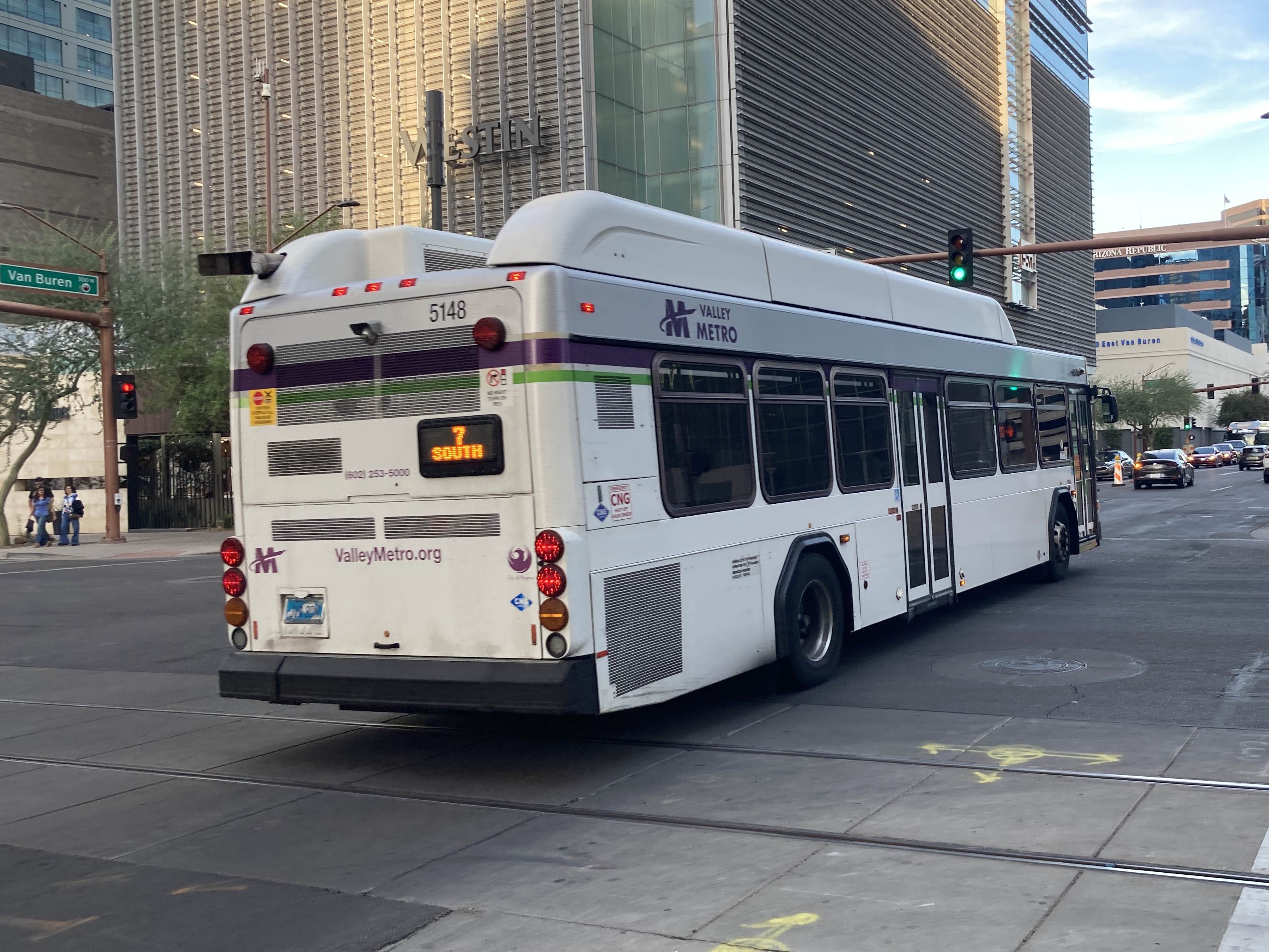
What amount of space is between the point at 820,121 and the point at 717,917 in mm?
38072

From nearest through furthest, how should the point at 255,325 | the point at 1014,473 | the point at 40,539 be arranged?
the point at 255,325 < the point at 1014,473 < the point at 40,539

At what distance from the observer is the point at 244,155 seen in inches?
1683

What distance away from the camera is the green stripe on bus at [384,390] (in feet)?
23.6

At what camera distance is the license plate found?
25.3ft

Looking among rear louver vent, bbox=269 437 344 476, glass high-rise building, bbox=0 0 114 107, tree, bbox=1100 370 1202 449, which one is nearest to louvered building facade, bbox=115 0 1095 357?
rear louver vent, bbox=269 437 344 476

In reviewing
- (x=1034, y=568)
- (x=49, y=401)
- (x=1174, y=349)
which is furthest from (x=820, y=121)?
(x=1174, y=349)

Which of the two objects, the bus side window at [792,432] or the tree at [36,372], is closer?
the bus side window at [792,432]

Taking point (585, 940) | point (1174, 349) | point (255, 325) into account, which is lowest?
point (585, 940)

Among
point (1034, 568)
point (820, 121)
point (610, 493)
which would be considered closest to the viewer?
point (610, 493)

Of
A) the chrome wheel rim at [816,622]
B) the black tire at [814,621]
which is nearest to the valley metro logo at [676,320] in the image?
the black tire at [814,621]

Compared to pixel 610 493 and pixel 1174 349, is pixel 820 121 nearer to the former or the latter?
pixel 610 493

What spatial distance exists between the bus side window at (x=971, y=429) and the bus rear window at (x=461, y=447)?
633 centimetres

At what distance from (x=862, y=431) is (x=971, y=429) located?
276 centimetres

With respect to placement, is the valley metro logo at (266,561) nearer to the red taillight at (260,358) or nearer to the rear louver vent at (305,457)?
the rear louver vent at (305,457)
